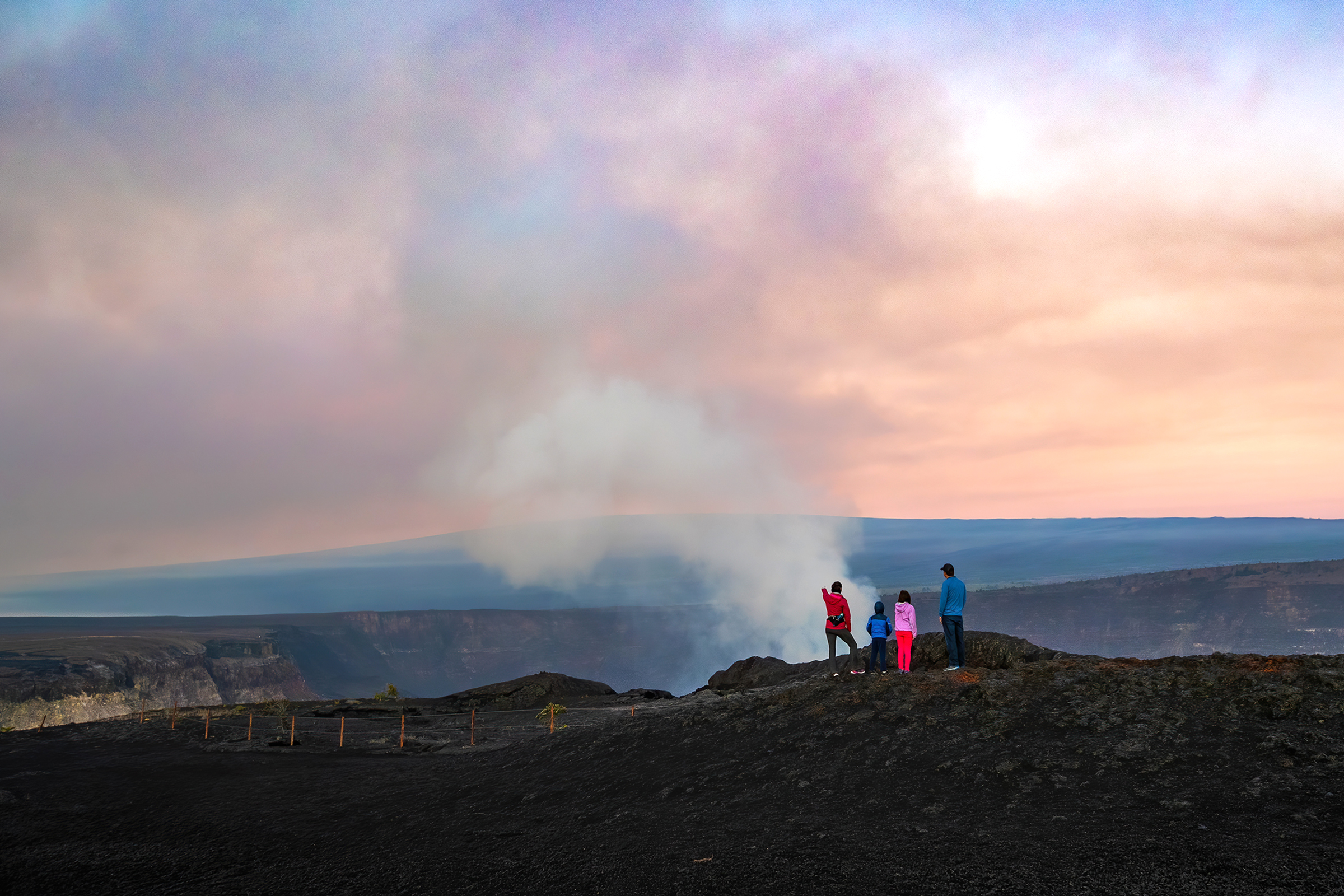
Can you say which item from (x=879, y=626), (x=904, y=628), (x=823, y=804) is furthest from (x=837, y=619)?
(x=823, y=804)

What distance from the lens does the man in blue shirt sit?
15266 mm

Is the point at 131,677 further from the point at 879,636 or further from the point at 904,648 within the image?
the point at 904,648

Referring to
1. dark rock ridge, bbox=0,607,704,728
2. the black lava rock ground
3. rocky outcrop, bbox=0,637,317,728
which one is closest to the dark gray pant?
the black lava rock ground

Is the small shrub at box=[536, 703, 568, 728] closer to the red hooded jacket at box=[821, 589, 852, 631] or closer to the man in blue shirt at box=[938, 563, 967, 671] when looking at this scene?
the red hooded jacket at box=[821, 589, 852, 631]

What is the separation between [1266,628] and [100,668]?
16700 centimetres

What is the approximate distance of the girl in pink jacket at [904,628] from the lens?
1630 cm

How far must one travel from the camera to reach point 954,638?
16375 millimetres

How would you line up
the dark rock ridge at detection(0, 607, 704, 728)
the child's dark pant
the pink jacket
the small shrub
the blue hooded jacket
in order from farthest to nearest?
the dark rock ridge at detection(0, 607, 704, 728)
the small shrub
the child's dark pant
the blue hooded jacket
the pink jacket

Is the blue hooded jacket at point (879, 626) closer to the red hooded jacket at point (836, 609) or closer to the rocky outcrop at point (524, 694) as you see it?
the red hooded jacket at point (836, 609)

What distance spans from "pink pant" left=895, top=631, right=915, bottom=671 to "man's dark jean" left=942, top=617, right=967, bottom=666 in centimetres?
74

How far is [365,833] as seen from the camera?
1329 centimetres

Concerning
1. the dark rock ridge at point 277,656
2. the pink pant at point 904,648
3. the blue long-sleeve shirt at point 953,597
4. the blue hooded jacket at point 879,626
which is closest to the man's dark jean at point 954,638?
the blue long-sleeve shirt at point 953,597

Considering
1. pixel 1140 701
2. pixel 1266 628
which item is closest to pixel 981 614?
pixel 1266 628

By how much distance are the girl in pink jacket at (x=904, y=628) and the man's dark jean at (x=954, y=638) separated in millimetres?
625
